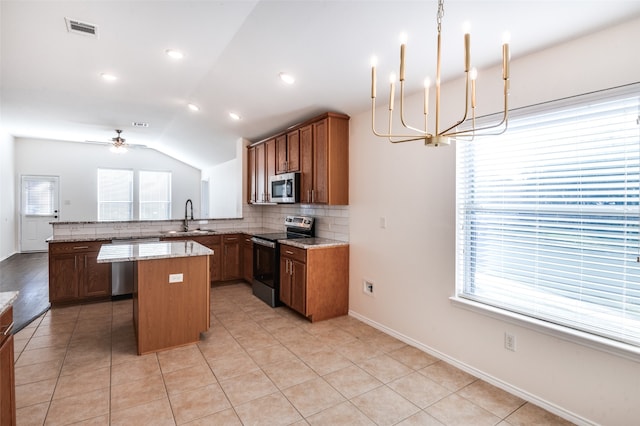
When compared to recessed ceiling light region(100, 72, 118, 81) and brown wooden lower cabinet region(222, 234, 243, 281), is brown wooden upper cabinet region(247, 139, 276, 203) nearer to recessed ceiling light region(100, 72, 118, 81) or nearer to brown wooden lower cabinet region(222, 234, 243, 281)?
brown wooden lower cabinet region(222, 234, 243, 281)

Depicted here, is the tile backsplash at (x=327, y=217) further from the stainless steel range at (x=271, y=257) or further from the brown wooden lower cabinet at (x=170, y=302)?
the brown wooden lower cabinet at (x=170, y=302)

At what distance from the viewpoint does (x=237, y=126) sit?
17.1 feet

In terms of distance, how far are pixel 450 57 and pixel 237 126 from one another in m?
3.66

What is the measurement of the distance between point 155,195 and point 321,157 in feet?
23.8

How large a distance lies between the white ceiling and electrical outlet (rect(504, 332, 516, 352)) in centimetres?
197

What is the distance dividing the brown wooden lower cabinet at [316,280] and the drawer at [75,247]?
2.54 meters

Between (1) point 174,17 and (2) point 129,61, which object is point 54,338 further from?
(1) point 174,17

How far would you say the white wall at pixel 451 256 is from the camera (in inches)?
74.1

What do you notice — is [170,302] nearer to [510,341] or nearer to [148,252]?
[148,252]

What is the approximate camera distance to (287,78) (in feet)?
10.5

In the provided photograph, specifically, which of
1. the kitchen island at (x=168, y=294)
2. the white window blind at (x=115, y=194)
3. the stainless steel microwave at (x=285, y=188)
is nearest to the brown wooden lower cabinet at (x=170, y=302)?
the kitchen island at (x=168, y=294)

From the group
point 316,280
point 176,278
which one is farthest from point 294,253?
point 176,278

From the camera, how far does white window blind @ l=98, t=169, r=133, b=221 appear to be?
8.60 m

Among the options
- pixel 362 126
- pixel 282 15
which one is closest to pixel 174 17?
pixel 282 15
